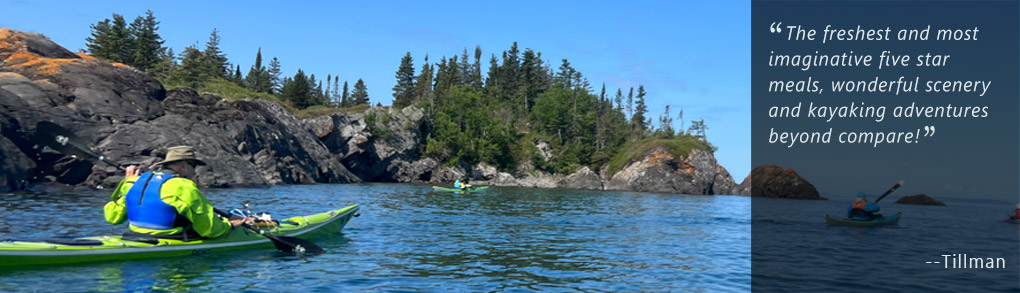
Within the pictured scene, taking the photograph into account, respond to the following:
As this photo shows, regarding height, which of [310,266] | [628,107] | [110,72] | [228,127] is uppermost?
[628,107]

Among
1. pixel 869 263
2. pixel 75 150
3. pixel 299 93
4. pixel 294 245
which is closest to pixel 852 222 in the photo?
pixel 869 263

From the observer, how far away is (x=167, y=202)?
1003 cm

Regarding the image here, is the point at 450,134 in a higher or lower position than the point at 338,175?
higher

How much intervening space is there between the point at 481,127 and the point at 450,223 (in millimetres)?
73303

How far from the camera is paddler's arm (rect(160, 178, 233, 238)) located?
988 cm

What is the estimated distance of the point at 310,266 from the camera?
36.1ft

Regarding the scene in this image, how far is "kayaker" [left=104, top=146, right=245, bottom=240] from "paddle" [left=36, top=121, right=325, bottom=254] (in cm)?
128

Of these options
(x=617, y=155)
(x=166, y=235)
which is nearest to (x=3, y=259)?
(x=166, y=235)

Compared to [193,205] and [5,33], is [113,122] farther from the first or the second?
[193,205]

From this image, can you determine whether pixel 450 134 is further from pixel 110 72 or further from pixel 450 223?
pixel 450 223

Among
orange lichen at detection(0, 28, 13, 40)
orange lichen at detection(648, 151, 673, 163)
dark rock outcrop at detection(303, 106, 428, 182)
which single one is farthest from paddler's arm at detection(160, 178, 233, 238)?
orange lichen at detection(648, 151, 673, 163)

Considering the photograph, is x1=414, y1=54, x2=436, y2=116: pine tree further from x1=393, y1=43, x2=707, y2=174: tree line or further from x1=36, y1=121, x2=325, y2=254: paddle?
x1=36, y1=121, x2=325, y2=254: paddle

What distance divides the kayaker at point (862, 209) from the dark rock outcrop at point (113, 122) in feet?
115

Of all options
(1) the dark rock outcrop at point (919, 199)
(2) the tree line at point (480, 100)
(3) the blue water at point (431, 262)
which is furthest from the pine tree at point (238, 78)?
(1) the dark rock outcrop at point (919, 199)
